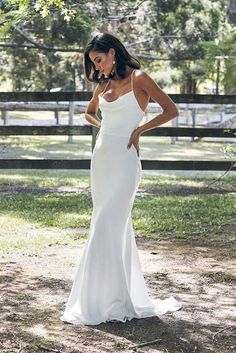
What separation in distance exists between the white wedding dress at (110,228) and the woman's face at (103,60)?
193 mm

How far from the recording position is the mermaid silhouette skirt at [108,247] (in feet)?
13.4

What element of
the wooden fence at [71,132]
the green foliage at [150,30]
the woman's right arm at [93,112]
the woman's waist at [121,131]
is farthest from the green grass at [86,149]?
the woman's waist at [121,131]

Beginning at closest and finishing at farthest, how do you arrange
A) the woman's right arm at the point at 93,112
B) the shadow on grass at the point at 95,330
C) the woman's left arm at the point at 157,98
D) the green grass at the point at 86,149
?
the shadow on grass at the point at 95,330
the woman's left arm at the point at 157,98
the woman's right arm at the point at 93,112
the green grass at the point at 86,149

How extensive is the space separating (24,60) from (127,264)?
60.0 ft

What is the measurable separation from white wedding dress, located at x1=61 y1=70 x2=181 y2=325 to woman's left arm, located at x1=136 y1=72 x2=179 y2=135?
82 millimetres

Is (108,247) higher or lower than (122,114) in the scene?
lower

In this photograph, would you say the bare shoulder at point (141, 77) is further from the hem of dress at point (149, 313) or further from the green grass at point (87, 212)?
the green grass at point (87, 212)

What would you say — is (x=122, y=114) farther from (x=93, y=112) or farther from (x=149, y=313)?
(x=149, y=313)

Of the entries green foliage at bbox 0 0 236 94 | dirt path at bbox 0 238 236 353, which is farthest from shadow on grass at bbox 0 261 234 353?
green foliage at bbox 0 0 236 94

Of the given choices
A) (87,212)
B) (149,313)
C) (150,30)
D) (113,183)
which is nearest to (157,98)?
(113,183)

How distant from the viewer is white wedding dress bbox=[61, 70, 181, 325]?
13.4 feet

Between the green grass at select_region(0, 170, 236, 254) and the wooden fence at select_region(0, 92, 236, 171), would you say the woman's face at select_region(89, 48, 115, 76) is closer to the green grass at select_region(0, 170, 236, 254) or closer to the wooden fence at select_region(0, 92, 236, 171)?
the green grass at select_region(0, 170, 236, 254)

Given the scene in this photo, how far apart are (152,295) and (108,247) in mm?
765

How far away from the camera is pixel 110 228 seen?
410 centimetres
